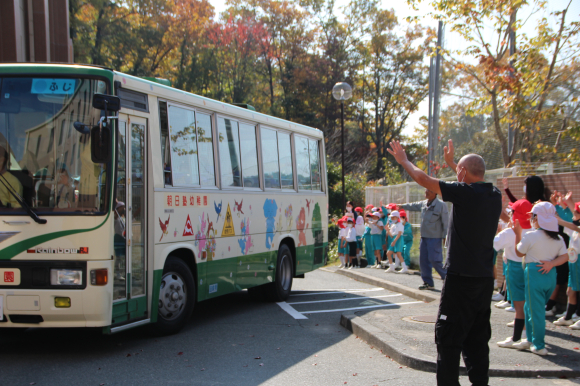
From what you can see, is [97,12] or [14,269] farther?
[97,12]

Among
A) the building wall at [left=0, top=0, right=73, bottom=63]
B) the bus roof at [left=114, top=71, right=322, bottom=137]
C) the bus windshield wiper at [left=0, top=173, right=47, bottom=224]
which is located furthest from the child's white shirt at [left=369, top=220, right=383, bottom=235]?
the bus windshield wiper at [left=0, top=173, right=47, bottom=224]

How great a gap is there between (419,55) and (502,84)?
35.2 meters

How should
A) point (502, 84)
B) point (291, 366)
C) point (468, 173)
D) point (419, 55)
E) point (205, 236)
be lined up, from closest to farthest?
point (468, 173)
point (291, 366)
point (205, 236)
point (502, 84)
point (419, 55)

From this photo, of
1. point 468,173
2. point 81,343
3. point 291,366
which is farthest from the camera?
point 81,343

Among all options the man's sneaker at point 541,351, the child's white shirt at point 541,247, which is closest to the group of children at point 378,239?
the man's sneaker at point 541,351

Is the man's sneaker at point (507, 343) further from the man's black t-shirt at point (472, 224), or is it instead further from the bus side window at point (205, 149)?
the bus side window at point (205, 149)

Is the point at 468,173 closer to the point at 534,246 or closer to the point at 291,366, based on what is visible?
the point at 534,246

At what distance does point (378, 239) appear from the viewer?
17734 millimetres

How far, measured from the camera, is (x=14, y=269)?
621cm

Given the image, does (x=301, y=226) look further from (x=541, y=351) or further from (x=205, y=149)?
(x=541, y=351)

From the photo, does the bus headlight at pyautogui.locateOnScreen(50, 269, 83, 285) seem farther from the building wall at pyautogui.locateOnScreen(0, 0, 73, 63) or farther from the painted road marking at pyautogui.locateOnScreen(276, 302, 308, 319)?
the building wall at pyautogui.locateOnScreen(0, 0, 73, 63)

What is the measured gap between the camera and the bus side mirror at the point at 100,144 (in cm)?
609

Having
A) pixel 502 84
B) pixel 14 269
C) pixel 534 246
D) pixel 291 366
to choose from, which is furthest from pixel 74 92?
pixel 502 84

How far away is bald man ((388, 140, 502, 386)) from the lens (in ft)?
15.6
